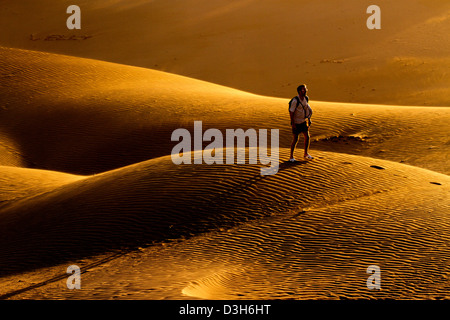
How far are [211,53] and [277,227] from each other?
26.2m

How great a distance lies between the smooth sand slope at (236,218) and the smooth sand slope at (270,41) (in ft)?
34.8

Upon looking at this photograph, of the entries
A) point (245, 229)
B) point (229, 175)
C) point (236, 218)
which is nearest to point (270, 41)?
point (229, 175)

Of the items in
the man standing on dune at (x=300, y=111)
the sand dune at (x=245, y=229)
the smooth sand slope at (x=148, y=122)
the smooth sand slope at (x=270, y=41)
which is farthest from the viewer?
the smooth sand slope at (x=270, y=41)

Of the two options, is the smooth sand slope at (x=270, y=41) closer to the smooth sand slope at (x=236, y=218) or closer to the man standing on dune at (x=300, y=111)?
the smooth sand slope at (x=236, y=218)

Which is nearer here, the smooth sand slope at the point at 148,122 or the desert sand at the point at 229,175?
the desert sand at the point at 229,175

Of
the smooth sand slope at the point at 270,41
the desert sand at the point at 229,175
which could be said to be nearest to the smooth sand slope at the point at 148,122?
the desert sand at the point at 229,175

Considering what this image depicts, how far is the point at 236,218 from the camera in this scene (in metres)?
10.6

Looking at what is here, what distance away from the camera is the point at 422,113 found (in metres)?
18.9

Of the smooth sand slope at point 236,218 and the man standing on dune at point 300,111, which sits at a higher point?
the man standing on dune at point 300,111

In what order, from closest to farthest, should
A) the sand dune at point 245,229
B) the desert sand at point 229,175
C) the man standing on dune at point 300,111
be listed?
1. the sand dune at point 245,229
2. the desert sand at point 229,175
3. the man standing on dune at point 300,111

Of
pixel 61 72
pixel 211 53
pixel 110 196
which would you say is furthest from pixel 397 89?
pixel 110 196

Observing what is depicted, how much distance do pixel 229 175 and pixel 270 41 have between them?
25600 millimetres

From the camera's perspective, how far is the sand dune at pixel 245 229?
8.27m

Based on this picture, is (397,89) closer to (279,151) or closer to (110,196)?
(279,151)
